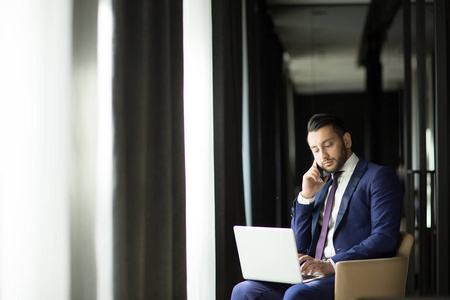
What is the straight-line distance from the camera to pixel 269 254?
2.03m

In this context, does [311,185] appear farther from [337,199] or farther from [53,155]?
[53,155]

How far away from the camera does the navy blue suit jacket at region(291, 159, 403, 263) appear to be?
2.14 m

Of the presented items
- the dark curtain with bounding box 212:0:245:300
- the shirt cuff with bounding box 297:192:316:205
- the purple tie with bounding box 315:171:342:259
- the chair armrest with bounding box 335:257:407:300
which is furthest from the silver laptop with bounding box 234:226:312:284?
the dark curtain with bounding box 212:0:245:300

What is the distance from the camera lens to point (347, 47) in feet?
17.5

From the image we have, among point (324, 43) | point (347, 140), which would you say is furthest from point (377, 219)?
point (324, 43)

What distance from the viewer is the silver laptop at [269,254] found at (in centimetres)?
196

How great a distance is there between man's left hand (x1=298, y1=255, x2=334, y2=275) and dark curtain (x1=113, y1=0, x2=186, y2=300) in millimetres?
496

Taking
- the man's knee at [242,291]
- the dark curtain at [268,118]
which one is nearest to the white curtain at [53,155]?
the man's knee at [242,291]

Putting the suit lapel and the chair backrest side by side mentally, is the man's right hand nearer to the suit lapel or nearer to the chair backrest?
the suit lapel

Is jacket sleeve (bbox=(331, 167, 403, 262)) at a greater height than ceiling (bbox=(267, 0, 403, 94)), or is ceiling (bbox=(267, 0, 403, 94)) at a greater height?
ceiling (bbox=(267, 0, 403, 94))

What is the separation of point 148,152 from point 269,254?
62 centimetres

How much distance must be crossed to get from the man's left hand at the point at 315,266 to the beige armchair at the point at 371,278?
0.09 m

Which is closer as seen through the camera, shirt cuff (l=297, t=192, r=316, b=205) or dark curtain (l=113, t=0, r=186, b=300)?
dark curtain (l=113, t=0, r=186, b=300)

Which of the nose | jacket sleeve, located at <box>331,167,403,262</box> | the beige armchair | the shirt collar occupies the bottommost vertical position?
the beige armchair
